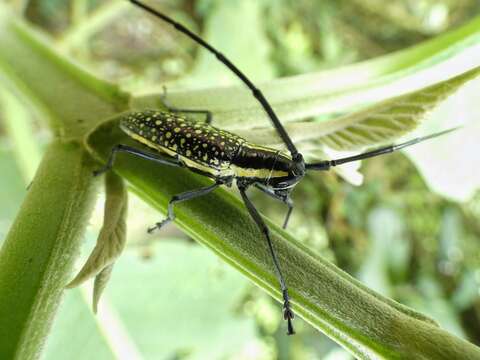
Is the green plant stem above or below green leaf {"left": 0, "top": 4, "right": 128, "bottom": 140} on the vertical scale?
below

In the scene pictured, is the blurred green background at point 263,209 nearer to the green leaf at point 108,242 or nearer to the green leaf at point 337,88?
the green leaf at point 337,88

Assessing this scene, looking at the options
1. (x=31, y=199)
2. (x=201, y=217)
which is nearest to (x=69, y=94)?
(x=31, y=199)

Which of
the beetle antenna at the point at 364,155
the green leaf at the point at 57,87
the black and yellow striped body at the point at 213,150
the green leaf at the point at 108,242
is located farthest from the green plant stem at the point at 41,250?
the beetle antenna at the point at 364,155

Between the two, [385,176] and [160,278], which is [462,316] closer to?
[385,176]

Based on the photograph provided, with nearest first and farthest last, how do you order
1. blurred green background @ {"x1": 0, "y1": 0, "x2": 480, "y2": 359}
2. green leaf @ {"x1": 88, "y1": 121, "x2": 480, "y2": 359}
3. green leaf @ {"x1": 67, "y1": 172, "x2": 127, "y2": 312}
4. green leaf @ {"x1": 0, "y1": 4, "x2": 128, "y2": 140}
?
green leaf @ {"x1": 88, "y1": 121, "x2": 480, "y2": 359} → green leaf @ {"x1": 67, "y1": 172, "x2": 127, "y2": 312} → green leaf @ {"x1": 0, "y1": 4, "x2": 128, "y2": 140} → blurred green background @ {"x1": 0, "y1": 0, "x2": 480, "y2": 359}

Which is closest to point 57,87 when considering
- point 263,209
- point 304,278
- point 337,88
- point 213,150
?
point 213,150

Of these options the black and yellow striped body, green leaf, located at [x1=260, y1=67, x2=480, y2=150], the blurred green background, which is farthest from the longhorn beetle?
the blurred green background

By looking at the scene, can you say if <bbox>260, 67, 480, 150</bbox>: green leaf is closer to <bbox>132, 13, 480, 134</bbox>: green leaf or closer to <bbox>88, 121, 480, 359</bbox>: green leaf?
<bbox>132, 13, 480, 134</bbox>: green leaf
